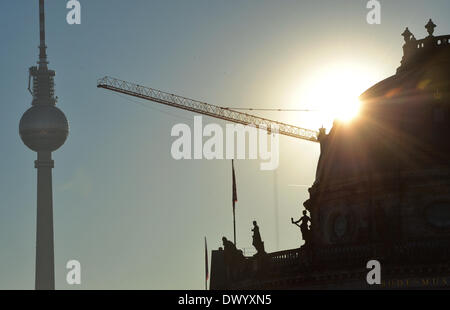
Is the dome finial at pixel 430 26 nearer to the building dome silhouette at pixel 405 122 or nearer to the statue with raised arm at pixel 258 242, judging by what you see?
the building dome silhouette at pixel 405 122

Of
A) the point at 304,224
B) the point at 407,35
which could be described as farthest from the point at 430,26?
the point at 304,224

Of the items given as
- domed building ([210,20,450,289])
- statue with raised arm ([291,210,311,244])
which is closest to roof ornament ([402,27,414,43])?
domed building ([210,20,450,289])

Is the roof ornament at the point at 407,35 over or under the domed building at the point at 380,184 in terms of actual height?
over

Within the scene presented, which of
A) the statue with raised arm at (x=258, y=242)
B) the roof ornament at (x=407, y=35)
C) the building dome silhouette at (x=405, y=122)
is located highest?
the roof ornament at (x=407, y=35)

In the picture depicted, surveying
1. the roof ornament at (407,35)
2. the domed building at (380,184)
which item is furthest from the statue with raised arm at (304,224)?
the roof ornament at (407,35)

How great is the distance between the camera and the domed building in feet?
247

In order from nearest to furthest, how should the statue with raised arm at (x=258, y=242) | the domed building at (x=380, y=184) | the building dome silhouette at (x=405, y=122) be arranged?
1. the domed building at (x=380, y=184)
2. the building dome silhouette at (x=405, y=122)
3. the statue with raised arm at (x=258, y=242)

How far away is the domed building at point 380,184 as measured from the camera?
75312 mm

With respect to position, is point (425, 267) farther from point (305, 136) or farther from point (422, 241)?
point (305, 136)

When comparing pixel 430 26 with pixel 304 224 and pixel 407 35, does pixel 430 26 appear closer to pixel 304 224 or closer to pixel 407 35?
pixel 407 35

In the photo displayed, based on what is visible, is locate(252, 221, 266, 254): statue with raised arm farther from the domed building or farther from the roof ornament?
the roof ornament

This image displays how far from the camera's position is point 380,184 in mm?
78688

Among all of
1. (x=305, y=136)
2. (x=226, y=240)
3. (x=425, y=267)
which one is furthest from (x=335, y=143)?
(x=305, y=136)
